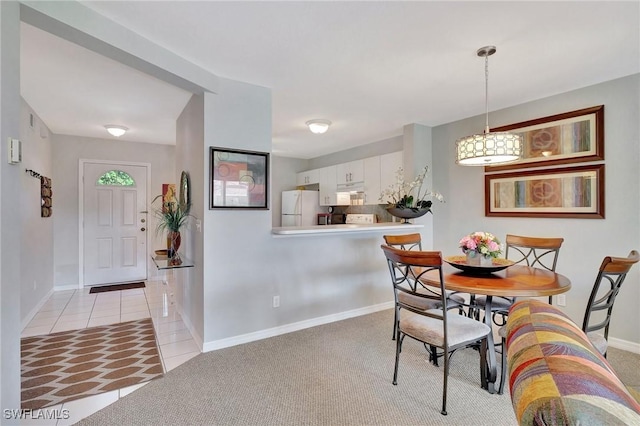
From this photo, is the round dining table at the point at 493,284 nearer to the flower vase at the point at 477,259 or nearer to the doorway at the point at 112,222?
the flower vase at the point at 477,259

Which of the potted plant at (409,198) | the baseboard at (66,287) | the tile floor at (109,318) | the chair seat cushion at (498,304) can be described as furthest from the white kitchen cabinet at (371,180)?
the baseboard at (66,287)

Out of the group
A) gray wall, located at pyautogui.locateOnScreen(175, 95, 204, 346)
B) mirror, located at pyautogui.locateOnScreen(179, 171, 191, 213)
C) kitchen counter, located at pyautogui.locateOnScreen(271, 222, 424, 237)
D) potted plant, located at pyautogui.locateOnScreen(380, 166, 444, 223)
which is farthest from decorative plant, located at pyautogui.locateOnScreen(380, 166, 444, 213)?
mirror, located at pyautogui.locateOnScreen(179, 171, 191, 213)

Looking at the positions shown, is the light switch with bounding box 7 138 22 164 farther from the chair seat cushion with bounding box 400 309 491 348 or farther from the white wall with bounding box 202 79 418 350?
the chair seat cushion with bounding box 400 309 491 348

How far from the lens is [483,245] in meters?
2.28

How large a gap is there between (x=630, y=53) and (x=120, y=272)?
6.81 m

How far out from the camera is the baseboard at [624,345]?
267 cm

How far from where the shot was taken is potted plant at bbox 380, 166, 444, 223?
12.1 ft

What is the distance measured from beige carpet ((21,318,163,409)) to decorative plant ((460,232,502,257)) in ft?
8.26

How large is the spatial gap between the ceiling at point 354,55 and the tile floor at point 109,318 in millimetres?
2410

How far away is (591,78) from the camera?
2.80 meters

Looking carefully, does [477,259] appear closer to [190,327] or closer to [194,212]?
[194,212]

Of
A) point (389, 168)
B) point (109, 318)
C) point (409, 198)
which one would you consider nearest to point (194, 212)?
point (109, 318)

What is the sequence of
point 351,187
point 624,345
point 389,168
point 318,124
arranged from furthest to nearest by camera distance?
point 351,187 → point 389,168 → point 318,124 → point 624,345

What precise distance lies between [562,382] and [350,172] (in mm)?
5047
